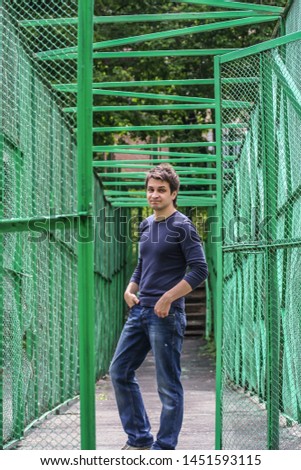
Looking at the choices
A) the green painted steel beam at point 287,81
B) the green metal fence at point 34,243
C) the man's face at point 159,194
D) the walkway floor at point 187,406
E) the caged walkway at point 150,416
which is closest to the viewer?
the green metal fence at point 34,243

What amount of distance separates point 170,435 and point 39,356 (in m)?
2.29

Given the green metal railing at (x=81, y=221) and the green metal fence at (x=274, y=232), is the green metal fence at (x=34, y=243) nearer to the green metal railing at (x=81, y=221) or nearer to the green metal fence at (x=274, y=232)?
the green metal railing at (x=81, y=221)

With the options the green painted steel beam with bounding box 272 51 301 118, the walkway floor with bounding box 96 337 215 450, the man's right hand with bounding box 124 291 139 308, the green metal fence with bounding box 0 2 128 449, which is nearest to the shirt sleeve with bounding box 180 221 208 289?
the man's right hand with bounding box 124 291 139 308

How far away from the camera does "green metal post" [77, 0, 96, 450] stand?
483 cm

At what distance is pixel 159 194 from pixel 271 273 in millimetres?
1000

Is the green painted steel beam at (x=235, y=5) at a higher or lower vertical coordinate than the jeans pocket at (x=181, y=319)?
higher

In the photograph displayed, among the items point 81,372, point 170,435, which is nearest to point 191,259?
point 170,435

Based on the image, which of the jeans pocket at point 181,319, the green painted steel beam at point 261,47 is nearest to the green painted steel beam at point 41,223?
the jeans pocket at point 181,319

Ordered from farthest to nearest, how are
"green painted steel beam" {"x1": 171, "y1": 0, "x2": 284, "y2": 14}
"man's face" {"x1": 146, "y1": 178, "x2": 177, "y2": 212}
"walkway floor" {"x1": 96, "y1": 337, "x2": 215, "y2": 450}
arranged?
"green painted steel beam" {"x1": 171, "y1": 0, "x2": 284, "y2": 14}, "walkway floor" {"x1": 96, "y1": 337, "x2": 215, "y2": 450}, "man's face" {"x1": 146, "y1": 178, "x2": 177, "y2": 212}

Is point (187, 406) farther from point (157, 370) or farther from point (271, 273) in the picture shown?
point (157, 370)

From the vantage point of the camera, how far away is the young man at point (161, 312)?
20.1ft

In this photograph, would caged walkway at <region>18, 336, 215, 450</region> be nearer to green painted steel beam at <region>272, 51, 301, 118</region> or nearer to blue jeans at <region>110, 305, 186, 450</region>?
blue jeans at <region>110, 305, 186, 450</region>

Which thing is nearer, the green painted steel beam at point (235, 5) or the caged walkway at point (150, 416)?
the caged walkway at point (150, 416)

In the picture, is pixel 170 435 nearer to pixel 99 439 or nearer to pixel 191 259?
pixel 191 259
